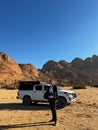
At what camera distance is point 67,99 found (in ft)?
57.3

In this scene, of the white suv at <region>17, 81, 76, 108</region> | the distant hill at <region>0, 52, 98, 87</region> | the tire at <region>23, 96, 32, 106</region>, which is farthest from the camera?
the distant hill at <region>0, 52, 98, 87</region>

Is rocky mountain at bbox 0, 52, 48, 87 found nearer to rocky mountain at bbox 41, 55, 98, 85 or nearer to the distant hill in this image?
the distant hill

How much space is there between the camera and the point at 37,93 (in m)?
18.7

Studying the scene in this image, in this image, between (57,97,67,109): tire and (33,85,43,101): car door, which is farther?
(33,85,43,101): car door

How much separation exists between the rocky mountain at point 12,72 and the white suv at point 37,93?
193 ft

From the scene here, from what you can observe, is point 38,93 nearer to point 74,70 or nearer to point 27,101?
point 27,101

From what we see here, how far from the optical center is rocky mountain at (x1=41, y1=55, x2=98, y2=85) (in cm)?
12659

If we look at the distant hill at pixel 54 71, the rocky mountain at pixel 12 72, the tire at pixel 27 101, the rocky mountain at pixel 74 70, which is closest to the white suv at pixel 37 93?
the tire at pixel 27 101

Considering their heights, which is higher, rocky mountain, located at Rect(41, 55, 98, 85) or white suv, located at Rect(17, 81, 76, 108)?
rocky mountain, located at Rect(41, 55, 98, 85)

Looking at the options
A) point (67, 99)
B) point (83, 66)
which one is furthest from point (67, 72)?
point (67, 99)

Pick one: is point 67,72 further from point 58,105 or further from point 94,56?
point 58,105

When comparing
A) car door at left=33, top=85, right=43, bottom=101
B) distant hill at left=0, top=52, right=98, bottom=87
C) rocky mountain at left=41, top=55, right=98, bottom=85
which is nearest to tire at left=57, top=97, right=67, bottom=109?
car door at left=33, top=85, right=43, bottom=101

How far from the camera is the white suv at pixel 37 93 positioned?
17.5 metres

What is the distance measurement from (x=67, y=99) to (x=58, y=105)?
78 centimetres
